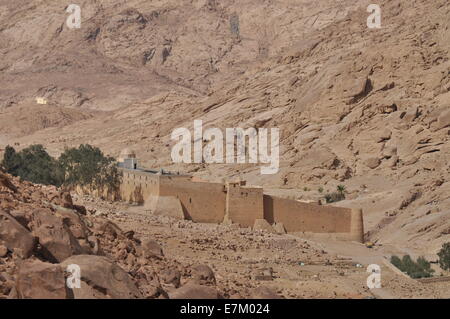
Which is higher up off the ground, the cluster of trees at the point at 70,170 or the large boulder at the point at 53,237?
the cluster of trees at the point at 70,170

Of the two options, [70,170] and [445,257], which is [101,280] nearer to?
[445,257]

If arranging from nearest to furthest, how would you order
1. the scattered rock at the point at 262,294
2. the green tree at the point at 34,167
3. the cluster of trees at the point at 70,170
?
the scattered rock at the point at 262,294 → the cluster of trees at the point at 70,170 → the green tree at the point at 34,167

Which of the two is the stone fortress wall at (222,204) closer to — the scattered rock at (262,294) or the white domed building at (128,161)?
the white domed building at (128,161)

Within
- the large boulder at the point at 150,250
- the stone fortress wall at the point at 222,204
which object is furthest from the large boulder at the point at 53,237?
the stone fortress wall at the point at 222,204

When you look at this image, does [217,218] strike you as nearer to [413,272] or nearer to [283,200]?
[283,200]

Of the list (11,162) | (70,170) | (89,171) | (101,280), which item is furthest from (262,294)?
(11,162)

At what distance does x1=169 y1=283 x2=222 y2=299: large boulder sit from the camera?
17562 mm

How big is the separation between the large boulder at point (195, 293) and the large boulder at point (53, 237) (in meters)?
1.71

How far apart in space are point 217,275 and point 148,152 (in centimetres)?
4324

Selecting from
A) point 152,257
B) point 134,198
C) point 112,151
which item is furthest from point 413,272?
point 112,151

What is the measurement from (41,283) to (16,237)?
1.70m

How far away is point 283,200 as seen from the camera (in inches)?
1452

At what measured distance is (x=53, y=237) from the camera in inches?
683

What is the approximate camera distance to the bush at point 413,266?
30.9 metres
